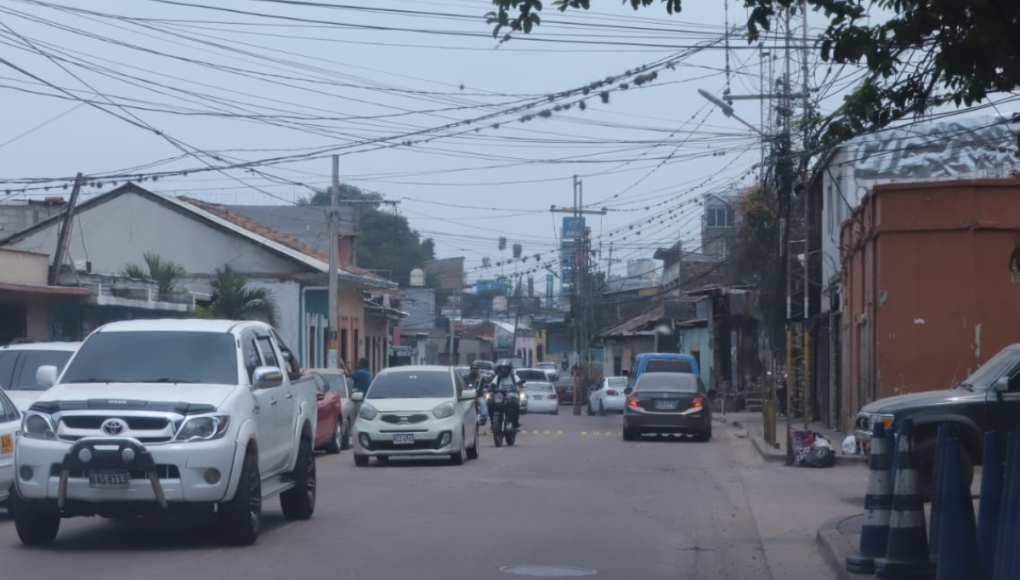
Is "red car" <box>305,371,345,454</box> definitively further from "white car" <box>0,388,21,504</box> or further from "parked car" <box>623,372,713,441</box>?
"white car" <box>0,388,21,504</box>

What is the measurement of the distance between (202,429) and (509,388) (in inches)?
671

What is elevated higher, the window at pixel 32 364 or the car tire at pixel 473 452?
the window at pixel 32 364

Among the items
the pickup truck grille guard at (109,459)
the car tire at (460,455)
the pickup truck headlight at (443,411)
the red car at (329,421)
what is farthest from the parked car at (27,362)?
the pickup truck grille guard at (109,459)

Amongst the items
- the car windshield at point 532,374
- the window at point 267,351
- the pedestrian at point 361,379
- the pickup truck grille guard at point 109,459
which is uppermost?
the window at point 267,351

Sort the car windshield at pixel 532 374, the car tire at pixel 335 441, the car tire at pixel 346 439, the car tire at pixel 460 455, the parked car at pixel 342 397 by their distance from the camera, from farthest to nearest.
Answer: the car windshield at pixel 532 374 → the car tire at pixel 346 439 → the parked car at pixel 342 397 → the car tire at pixel 335 441 → the car tire at pixel 460 455

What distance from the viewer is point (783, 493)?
54.0 ft

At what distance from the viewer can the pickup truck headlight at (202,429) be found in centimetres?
1018

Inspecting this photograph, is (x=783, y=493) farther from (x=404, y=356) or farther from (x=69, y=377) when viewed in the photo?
(x=404, y=356)

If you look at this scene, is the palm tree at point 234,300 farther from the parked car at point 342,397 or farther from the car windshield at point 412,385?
the car windshield at point 412,385

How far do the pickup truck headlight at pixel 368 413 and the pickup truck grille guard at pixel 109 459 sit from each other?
10733 mm

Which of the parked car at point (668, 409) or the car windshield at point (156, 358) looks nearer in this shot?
the car windshield at point (156, 358)

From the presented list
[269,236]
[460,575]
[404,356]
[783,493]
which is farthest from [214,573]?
[404,356]

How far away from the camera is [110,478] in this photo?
9961 mm

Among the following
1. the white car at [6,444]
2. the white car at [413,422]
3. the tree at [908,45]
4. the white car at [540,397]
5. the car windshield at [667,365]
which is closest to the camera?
the tree at [908,45]
